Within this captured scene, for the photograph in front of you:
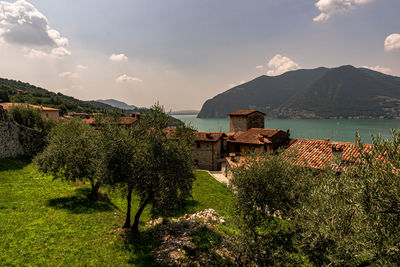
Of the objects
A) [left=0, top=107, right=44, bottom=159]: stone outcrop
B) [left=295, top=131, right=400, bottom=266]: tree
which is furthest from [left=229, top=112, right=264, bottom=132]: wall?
[left=295, top=131, right=400, bottom=266]: tree

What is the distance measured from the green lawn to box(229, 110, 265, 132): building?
38661mm

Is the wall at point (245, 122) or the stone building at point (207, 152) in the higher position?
the wall at point (245, 122)

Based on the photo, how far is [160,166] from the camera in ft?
41.5

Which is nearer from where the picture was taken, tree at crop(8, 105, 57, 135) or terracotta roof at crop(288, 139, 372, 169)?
terracotta roof at crop(288, 139, 372, 169)

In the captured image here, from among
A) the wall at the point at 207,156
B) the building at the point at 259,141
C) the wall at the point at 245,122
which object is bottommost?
the wall at the point at 207,156

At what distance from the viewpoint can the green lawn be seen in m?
11.3

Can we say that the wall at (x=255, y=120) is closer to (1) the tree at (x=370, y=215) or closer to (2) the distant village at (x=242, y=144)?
(2) the distant village at (x=242, y=144)

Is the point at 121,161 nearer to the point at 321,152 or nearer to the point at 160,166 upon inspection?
the point at 160,166

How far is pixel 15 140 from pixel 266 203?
3842cm

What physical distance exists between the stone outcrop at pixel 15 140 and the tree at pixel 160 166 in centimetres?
2774

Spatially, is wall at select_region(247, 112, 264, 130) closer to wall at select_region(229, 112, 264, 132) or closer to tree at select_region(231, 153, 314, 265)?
wall at select_region(229, 112, 264, 132)

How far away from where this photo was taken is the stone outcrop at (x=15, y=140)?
27.8 meters

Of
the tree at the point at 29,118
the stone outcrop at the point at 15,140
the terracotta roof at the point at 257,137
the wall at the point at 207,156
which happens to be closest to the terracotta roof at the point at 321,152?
the terracotta roof at the point at 257,137

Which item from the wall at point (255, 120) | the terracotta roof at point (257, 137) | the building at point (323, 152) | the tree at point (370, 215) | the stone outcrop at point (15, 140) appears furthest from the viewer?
the wall at point (255, 120)
